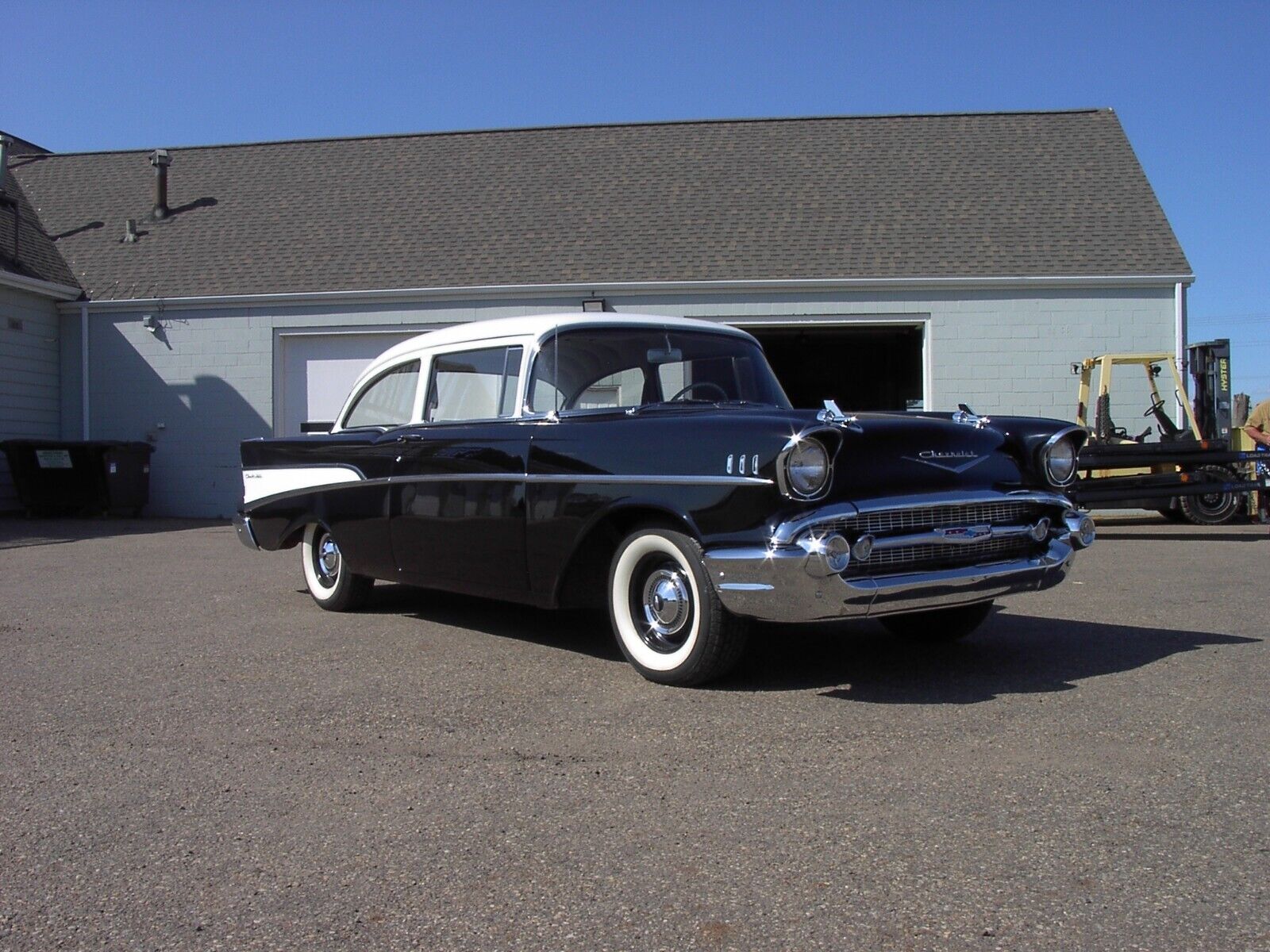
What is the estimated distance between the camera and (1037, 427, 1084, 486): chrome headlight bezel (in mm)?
5090

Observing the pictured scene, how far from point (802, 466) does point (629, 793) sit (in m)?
1.42

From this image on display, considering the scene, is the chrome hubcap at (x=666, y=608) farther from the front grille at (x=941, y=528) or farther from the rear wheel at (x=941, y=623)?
the rear wheel at (x=941, y=623)

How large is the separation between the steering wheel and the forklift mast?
1065cm

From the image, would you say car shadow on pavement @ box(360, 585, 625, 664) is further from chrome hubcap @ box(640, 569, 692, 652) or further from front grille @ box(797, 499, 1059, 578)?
front grille @ box(797, 499, 1059, 578)

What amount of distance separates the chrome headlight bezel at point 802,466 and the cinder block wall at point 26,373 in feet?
50.0

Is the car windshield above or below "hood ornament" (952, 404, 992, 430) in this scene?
above

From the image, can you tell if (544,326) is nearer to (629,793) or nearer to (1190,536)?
(629,793)

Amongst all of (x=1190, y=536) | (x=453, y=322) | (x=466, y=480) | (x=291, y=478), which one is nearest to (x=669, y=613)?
(x=466, y=480)

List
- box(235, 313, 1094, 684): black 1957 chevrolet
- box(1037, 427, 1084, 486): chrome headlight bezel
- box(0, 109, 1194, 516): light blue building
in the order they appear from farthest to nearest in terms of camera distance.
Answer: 1. box(0, 109, 1194, 516): light blue building
2. box(1037, 427, 1084, 486): chrome headlight bezel
3. box(235, 313, 1094, 684): black 1957 chevrolet

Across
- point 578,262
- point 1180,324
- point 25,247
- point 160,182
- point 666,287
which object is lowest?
point 1180,324

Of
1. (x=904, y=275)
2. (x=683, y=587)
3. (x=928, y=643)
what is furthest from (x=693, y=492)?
(x=904, y=275)

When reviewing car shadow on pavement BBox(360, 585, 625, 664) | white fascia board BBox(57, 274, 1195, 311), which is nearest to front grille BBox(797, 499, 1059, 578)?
car shadow on pavement BBox(360, 585, 625, 664)

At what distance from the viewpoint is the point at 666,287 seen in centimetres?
1625

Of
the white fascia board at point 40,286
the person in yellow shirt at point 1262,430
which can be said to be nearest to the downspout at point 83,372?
the white fascia board at point 40,286
